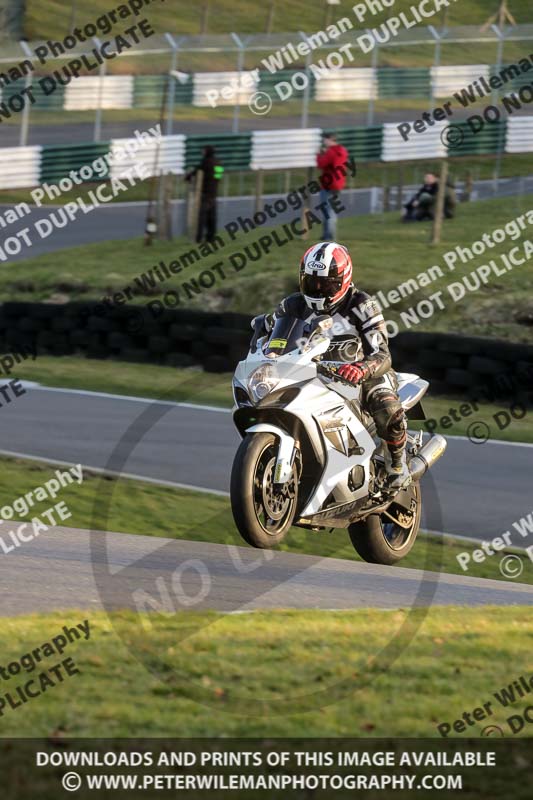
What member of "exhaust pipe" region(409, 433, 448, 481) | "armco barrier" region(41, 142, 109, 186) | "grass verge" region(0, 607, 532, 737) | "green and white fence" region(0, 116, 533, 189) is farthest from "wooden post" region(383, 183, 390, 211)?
"grass verge" region(0, 607, 532, 737)

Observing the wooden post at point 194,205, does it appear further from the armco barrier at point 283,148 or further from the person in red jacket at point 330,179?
the armco barrier at point 283,148

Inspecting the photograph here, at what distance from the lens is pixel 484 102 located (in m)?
35.5

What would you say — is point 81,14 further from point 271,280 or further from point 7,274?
point 271,280

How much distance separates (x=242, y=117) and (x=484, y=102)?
22.5 ft

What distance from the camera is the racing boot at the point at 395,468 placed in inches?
332

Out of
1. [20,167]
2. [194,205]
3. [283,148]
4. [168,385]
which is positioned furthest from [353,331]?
[283,148]

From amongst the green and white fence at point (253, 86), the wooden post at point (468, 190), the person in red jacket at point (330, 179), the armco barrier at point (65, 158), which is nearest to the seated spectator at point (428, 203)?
the wooden post at point (468, 190)

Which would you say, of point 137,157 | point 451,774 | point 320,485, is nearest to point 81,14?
point 137,157

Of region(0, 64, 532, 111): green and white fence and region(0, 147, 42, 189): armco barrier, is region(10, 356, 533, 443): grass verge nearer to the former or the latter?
region(0, 147, 42, 189): armco barrier

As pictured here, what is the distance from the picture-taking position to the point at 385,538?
9.05 metres

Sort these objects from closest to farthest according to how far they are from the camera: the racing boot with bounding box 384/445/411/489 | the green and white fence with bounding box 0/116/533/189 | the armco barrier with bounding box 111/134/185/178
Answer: the racing boot with bounding box 384/445/411/489 < the armco barrier with bounding box 111/134/185/178 < the green and white fence with bounding box 0/116/533/189

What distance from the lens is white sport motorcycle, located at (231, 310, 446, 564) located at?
24.6 feet

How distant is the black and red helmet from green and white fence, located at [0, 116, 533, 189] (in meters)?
16.7

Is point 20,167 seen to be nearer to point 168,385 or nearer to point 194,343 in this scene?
point 194,343
